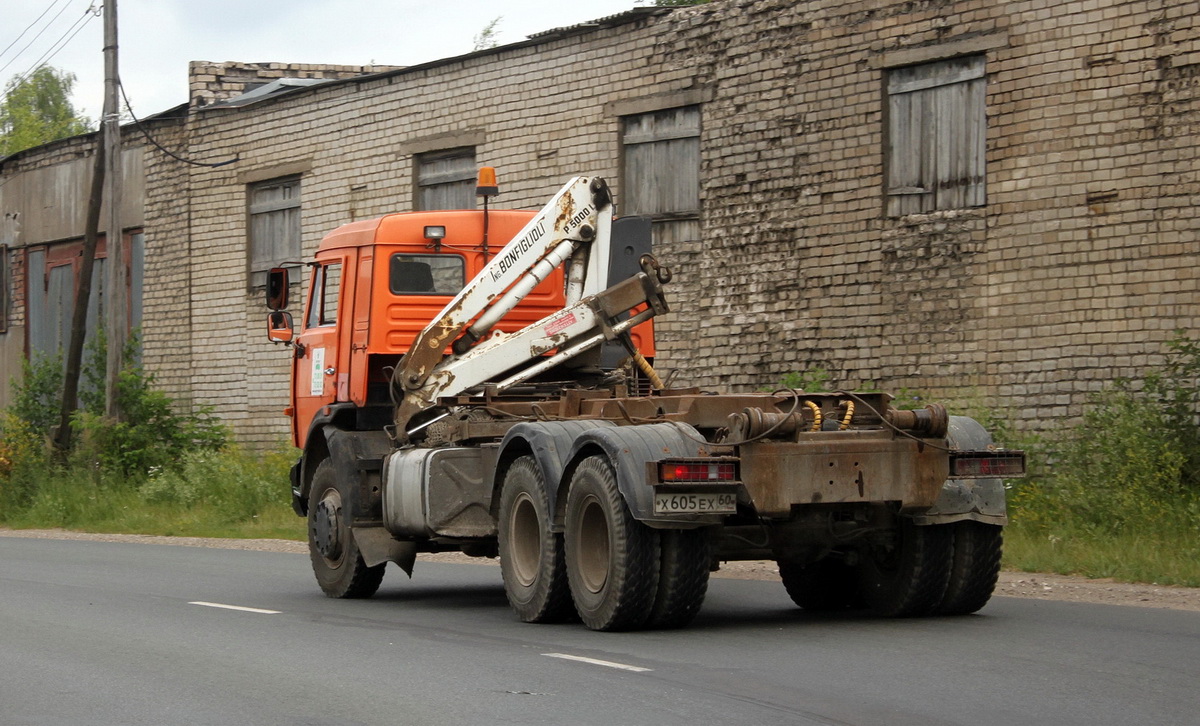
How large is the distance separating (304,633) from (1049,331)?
10.2 metres

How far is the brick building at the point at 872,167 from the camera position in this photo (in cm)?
1738

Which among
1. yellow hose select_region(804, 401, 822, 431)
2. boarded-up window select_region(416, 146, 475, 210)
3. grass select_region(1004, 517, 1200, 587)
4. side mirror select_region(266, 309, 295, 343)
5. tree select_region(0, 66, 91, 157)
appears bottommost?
grass select_region(1004, 517, 1200, 587)

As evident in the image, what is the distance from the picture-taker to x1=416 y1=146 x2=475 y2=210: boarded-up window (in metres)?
25.7

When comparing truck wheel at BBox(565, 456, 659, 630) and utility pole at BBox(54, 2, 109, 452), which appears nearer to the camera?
truck wheel at BBox(565, 456, 659, 630)

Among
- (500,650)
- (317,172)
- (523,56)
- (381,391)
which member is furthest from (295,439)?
(317,172)

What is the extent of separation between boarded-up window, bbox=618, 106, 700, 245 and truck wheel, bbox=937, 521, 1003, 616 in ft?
38.7

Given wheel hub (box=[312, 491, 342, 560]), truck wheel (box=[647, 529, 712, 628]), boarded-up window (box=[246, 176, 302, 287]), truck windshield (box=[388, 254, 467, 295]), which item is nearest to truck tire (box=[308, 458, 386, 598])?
wheel hub (box=[312, 491, 342, 560])

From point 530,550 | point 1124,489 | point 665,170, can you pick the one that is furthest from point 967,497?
point 665,170

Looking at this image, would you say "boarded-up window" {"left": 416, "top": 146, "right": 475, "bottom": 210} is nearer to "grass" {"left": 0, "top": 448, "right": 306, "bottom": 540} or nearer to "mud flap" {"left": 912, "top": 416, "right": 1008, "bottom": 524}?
"grass" {"left": 0, "top": 448, "right": 306, "bottom": 540}

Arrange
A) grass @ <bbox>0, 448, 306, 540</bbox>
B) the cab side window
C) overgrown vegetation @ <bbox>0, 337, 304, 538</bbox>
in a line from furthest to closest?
overgrown vegetation @ <bbox>0, 337, 304, 538</bbox> → grass @ <bbox>0, 448, 306, 540</bbox> → the cab side window

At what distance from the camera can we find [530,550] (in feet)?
35.7

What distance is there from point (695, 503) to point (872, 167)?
1125cm

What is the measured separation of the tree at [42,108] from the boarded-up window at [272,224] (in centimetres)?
5000

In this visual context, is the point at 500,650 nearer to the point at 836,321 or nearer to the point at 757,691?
the point at 757,691
